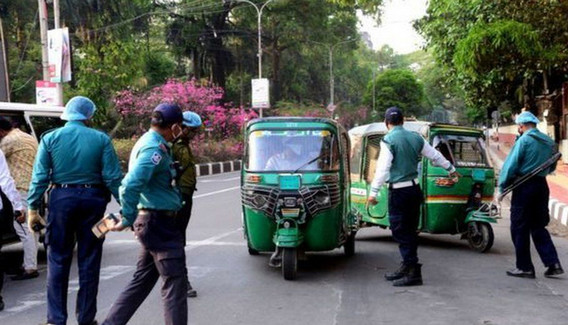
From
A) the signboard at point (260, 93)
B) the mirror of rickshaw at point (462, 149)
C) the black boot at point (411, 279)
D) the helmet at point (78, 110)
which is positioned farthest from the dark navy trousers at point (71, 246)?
the signboard at point (260, 93)

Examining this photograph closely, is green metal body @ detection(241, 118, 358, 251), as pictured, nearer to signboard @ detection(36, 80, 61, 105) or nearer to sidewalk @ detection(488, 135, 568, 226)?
sidewalk @ detection(488, 135, 568, 226)

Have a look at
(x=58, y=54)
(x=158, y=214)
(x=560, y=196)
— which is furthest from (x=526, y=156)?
(x=58, y=54)

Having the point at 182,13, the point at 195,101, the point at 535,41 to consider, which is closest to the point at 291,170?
the point at 535,41

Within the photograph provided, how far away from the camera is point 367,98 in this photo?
2847 inches

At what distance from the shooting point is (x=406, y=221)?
6922 millimetres

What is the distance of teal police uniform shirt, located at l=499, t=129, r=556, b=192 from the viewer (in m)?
7.26

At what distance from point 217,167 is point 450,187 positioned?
2221 centimetres

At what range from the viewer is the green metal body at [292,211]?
7.22m

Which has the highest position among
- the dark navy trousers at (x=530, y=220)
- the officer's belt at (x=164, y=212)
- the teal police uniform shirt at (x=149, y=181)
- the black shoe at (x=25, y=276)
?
the teal police uniform shirt at (x=149, y=181)

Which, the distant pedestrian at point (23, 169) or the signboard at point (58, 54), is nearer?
the distant pedestrian at point (23, 169)

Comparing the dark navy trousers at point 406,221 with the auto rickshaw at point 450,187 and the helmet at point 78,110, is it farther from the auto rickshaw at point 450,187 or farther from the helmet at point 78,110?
the helmet at point 78,110

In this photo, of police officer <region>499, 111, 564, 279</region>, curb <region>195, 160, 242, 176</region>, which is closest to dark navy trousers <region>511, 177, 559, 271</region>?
police officer <region>499, 111, 564, 279</region>

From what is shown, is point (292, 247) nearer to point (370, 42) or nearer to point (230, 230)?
point (230, 230)

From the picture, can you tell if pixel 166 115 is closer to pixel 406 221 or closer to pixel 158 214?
pixel 158 214
